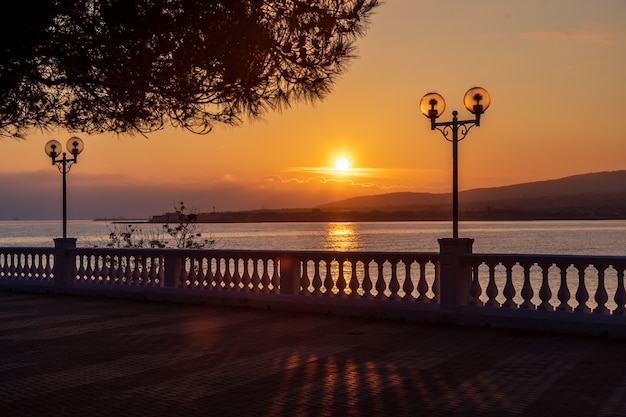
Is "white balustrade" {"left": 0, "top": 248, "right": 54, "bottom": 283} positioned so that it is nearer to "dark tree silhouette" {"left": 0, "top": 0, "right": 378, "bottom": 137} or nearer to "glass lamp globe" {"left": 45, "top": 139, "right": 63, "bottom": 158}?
"glass lamp globe" {"left": 45, "top": 139, "right": 63, "bottom": 158}

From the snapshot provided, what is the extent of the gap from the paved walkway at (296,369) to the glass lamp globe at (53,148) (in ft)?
30.7

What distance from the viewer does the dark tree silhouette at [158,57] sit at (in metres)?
10.5

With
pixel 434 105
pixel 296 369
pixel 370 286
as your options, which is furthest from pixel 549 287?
pixel 296 369

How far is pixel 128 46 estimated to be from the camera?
10852 mm

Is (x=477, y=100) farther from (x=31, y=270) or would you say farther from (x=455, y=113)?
(x=31, y=270)

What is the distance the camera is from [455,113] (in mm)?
15617

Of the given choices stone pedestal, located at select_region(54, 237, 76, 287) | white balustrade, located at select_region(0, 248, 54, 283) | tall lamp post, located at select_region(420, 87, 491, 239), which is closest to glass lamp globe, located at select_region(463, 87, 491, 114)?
tall lamp post, located at select_region(420, 87, 491, 239)

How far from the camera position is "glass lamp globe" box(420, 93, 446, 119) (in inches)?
627

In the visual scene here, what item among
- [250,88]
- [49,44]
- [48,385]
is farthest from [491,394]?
[49,44]

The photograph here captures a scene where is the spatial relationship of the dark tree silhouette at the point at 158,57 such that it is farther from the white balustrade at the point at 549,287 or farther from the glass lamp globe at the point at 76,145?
the glass lamp globe at the point at 76,145

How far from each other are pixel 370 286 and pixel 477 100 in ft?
13.0

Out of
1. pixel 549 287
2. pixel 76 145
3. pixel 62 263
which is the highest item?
pixel 76 145

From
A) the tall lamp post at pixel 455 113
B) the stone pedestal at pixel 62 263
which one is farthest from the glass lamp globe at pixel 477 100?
the stone pedestal at pixel 62 263

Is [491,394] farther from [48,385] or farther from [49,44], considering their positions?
[49,44]
